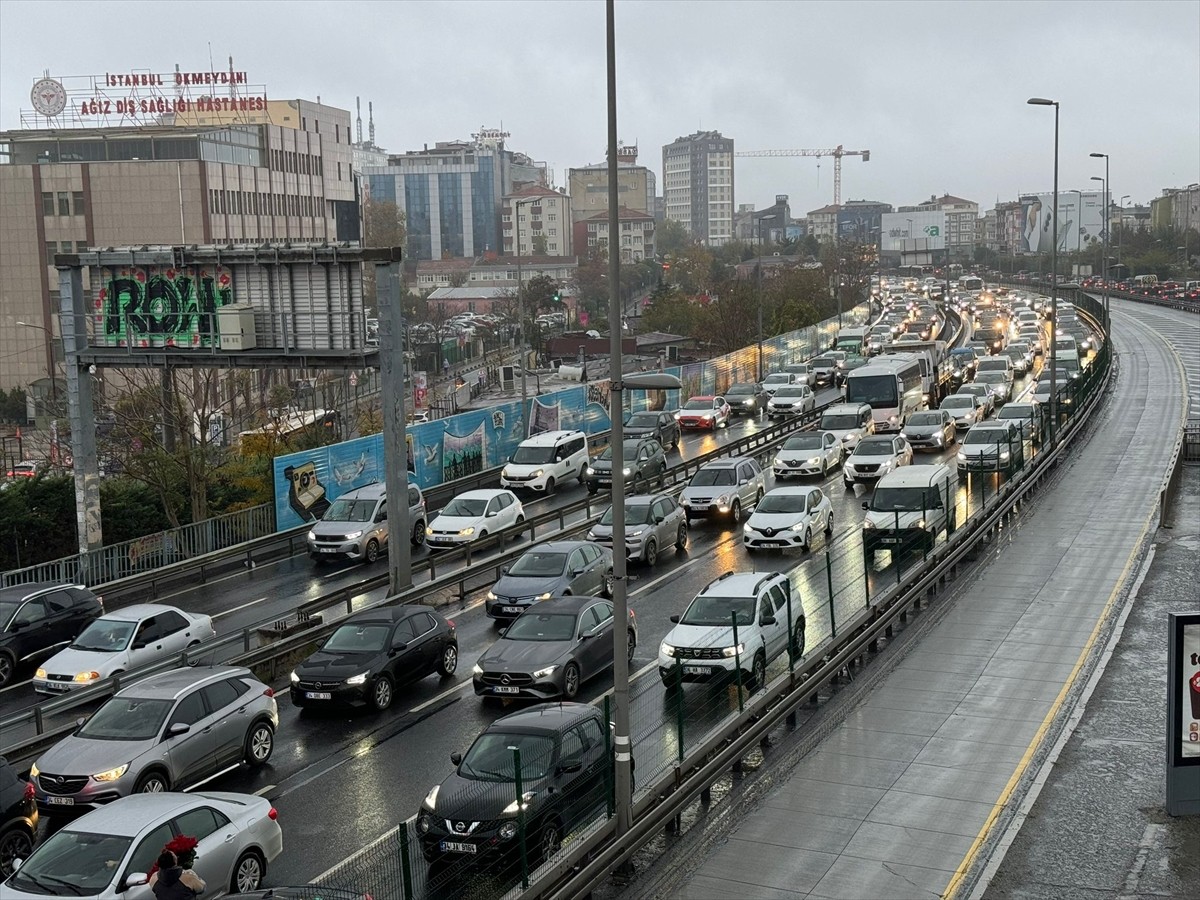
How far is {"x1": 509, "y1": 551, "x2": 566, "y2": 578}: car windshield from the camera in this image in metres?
26.0

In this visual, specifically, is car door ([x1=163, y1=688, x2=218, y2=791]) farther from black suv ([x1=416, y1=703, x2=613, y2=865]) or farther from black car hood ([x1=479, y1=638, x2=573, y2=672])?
black car hood ([x1=479, y1=638, x2=573, y2=672])

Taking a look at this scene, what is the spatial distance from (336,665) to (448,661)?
7.63ft

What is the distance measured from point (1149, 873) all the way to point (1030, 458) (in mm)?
28589

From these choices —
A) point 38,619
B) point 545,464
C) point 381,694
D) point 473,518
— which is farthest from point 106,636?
point 545,464

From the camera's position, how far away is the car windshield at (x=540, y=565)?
85.2 ft

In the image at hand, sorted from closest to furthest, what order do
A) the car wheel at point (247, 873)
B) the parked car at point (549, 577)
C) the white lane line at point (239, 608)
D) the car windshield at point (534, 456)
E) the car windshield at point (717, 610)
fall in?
the car wheel at point (247, 873)
the car windshield at point (717, 610)
the parked car at point (549, 577)
the white lane line at point (239, 608)
the car windshield at point (534, 456)

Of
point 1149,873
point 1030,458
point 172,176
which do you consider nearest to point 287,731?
point 1149,873

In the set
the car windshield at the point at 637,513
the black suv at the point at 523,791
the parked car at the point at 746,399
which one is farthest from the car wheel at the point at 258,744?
the parked car at the point at 746,399

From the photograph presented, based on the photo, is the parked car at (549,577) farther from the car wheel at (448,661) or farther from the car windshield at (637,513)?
the car windshield at (637,513)

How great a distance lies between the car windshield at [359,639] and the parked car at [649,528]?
31.0 ft

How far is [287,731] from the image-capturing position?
19.6m

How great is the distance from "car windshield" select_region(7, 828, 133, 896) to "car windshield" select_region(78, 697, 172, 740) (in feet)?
12.6

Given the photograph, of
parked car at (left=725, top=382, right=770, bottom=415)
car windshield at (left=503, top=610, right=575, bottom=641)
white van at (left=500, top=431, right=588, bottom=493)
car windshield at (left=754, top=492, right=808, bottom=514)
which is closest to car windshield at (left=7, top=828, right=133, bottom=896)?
car windshield at (left=503, top=610, right=575, bottom=641)

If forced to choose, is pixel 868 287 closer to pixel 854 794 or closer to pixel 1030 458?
pixel 1030 458
